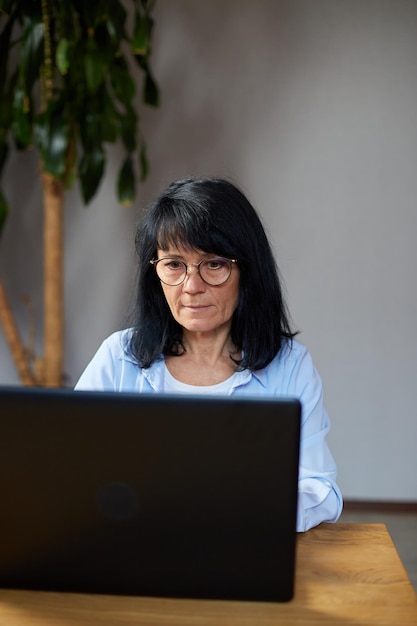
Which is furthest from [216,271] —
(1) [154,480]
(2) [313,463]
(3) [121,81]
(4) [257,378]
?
(3) [121,81]

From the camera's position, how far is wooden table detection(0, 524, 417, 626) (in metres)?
1.11

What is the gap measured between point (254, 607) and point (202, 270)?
0.84m

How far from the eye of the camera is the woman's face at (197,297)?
177cm

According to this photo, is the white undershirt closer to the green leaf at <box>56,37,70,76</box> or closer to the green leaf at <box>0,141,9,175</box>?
the green leaf at <box>56,37,70,76</box>

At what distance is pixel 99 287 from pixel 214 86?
1.04 metres

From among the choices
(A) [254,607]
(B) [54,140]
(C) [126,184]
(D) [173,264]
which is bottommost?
(A) [254,607]

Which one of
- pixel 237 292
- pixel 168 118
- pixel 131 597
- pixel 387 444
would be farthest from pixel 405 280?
pixel 131 597

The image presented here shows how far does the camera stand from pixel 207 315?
5.93 ft

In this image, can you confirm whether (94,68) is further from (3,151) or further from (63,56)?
(3,151)

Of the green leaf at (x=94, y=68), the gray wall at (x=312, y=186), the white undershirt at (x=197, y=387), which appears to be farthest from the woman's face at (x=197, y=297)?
the gray wall at (x=312, y=186)

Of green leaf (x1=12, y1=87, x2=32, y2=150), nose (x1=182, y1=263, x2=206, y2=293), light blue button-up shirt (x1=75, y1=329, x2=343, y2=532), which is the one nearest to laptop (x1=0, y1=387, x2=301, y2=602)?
light blue button-up shirt (x1=75, y1=329, x2=343, y2=532)

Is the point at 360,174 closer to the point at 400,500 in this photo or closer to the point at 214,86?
the point at 214,86

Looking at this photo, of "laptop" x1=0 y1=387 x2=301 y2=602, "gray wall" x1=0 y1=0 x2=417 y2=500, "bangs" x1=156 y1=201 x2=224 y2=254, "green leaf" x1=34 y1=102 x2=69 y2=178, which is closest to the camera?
"laptop" x1=0 y1=387 x2=301 y2=602

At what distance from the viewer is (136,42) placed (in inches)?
117
